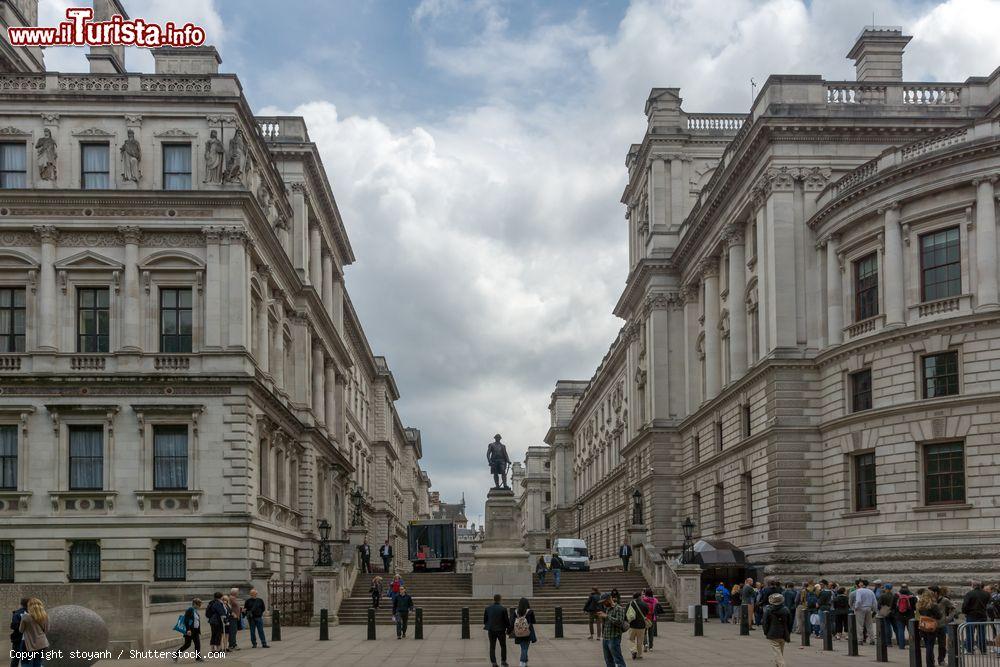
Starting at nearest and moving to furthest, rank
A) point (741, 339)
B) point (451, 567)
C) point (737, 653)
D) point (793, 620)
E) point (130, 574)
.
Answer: point (737, 653) → point (793, 620) → point (130, 574) → point (741, 339) → point (451, 567)

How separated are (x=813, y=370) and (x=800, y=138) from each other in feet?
29.3

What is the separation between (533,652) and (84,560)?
19511 millimetres

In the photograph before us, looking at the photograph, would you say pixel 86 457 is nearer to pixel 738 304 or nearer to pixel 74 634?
pixel 74 634

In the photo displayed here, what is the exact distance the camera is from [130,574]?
144 feet

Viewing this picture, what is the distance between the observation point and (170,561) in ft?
145

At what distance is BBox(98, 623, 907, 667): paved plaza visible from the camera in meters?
28.7

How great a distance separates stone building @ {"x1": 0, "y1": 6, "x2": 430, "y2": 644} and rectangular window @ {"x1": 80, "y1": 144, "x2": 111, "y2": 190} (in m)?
0.07

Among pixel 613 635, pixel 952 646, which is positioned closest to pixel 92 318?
pixel 613 635

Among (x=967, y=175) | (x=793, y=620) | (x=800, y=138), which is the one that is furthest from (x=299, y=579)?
(x=967, y=175)

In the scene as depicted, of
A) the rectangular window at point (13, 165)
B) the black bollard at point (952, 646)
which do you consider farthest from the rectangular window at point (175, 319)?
the black bollard at point (952, 646)

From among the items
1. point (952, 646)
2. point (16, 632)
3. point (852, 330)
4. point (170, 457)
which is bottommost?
point (952, 646)

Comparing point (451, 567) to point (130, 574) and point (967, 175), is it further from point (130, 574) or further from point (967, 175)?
point (967, 175)

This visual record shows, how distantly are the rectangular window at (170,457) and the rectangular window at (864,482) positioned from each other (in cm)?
2378

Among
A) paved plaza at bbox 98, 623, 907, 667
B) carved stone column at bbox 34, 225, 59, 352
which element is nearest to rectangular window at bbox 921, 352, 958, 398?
paved plaza at bbox 98, 623, 907, 667
